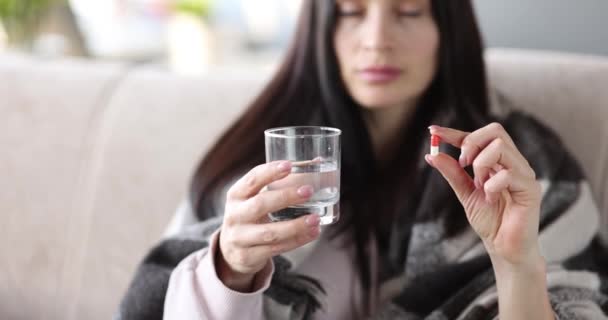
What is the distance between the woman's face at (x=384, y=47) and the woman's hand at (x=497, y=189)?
374mm

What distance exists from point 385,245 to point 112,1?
238 centimetres

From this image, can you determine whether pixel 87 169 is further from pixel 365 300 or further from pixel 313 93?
pixel 365 300

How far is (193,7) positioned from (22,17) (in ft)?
2.75

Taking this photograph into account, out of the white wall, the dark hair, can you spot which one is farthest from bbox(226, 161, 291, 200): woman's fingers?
the white wall

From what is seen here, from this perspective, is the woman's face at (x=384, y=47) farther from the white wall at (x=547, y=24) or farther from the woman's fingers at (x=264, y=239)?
the white wall at (x=547, y=24)

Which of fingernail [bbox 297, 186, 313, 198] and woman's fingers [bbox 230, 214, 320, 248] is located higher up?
fingernail [bbox 297, 186, 313, 198]

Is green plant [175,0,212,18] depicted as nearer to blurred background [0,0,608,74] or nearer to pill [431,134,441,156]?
blurred background [0,0,608,74]

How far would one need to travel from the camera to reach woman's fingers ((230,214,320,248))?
2.41 ft

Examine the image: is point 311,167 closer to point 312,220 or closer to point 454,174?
point 312,220

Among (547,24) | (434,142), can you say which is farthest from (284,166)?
(547,24)

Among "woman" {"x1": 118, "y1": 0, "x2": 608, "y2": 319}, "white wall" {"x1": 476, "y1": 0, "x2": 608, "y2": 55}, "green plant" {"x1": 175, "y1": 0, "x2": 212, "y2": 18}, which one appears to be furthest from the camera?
"green plant" {"x1": 175, "y1": 0, "x2": 212, "y2": 18}

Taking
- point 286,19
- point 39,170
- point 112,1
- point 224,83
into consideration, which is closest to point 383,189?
point 224,83

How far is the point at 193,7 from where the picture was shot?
287cm

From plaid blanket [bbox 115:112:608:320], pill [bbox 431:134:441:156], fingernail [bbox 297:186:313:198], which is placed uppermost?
pill [bbox 431:134:441:156]
